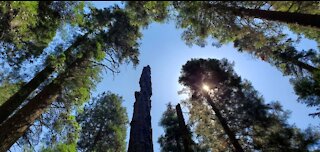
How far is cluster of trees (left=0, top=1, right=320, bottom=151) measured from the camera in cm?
965

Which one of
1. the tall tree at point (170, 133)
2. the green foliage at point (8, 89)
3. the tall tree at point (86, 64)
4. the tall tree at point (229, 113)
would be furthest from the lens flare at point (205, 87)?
the green foliage at point (8, 89)

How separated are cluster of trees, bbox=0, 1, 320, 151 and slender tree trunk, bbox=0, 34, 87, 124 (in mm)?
30

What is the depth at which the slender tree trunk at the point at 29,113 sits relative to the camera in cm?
935

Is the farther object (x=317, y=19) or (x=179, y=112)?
(x=179, y=112)

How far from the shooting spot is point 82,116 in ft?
76.6

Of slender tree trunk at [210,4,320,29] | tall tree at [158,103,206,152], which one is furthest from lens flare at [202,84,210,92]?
slender tree trunk at [210,4,320,29]

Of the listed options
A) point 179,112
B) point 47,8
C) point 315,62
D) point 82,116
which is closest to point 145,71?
point 179,112

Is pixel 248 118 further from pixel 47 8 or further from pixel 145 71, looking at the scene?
pixel 47 8

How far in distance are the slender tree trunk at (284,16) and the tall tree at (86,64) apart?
5.55 metres

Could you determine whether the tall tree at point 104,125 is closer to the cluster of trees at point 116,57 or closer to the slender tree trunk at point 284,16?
the cluster of trees at point 116,57

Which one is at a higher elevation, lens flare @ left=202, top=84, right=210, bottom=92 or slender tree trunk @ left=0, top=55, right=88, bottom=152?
lens flare @ left=202, top=84, right=210, bottom=92

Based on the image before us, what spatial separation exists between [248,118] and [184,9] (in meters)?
11.0

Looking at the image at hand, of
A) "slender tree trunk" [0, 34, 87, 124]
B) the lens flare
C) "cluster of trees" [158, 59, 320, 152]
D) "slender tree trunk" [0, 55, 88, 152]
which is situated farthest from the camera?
the lens flare

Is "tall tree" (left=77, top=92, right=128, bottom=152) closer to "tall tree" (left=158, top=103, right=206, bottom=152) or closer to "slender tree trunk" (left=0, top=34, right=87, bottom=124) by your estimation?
"tall tree" (left=158, top=103, right=206, bottom=152)
